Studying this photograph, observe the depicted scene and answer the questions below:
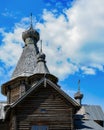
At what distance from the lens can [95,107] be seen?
44.6 m

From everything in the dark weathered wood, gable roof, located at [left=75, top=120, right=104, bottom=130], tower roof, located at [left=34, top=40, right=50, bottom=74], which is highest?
tower roof, located at [left=34, top=40, right=50, bottom=74]

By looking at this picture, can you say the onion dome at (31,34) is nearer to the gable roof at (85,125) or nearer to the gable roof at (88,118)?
the gable roof at (88,118)

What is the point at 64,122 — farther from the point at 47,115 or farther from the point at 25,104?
the point at 25,104

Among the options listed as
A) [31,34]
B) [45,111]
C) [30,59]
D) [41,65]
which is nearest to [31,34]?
[31,34]

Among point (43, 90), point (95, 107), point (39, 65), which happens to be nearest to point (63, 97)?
point (43, 90)

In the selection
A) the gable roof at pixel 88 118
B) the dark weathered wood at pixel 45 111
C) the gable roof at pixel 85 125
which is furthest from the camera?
the gable roof at pixel 88 118

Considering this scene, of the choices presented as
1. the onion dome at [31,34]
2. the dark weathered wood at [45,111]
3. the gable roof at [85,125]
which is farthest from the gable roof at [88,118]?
the onion dome at [31,34]

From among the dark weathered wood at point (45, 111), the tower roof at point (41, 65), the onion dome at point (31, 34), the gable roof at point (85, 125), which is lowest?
the gable roof at point (85, 125)

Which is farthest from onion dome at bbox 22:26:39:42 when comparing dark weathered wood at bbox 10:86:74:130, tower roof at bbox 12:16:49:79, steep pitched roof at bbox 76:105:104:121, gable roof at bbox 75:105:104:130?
dark weathered wood at bbox 10:86:74:130

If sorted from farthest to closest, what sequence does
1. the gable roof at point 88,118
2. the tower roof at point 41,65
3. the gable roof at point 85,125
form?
the tower roof at point 41,65, the gable roof at point 88,118, the gable roof at point 85,125

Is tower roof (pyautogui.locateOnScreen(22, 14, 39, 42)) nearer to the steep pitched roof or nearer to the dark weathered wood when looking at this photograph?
the steep pitched roof

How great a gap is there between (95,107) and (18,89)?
12.2m

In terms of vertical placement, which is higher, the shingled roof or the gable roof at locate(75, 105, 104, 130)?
the shingled roof

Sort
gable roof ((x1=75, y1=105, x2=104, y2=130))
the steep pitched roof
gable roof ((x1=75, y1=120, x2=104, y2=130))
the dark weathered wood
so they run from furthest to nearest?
the steep pitched roof, gable roof ((x1=75, y1=105, x2=104, y2=130)), gable roof ((x1=75, y1=120, x2=104, y2=130)), the dark weathered wood
